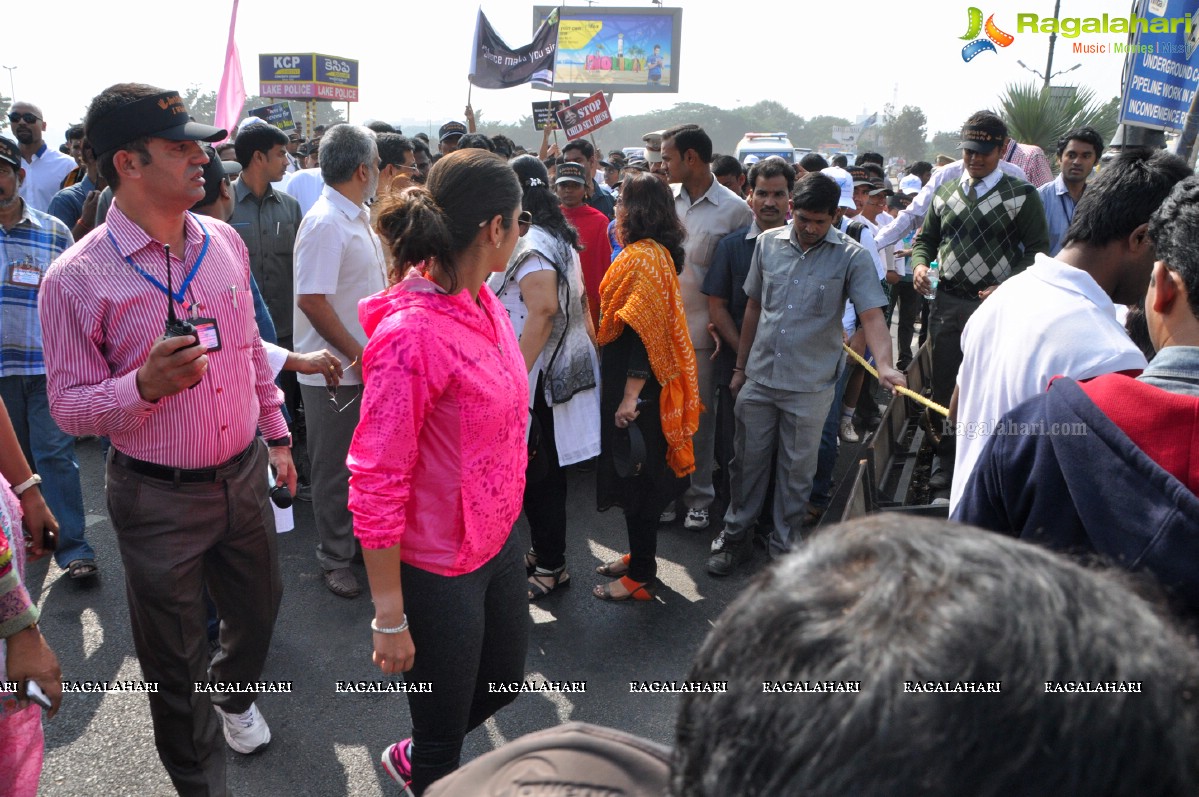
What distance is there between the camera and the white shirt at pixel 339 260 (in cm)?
368

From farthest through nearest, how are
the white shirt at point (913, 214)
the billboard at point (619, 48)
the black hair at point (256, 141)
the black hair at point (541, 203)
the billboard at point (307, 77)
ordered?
the billboard at point (619, 48) → the billboard at point (307, 77) → the white shirt at point (913, 214) → the black hair at point (256, 141) → the black hair at point (541, 203)

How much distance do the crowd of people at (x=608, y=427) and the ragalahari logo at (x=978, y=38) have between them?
5.30m

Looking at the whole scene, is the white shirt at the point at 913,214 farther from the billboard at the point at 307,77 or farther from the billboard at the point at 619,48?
the billboard at the point at 619,48

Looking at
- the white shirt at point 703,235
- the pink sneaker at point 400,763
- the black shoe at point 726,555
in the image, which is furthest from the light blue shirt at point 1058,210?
the pink sneaker at point 400,763

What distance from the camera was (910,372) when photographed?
5641mm

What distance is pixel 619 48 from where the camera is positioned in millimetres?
38094

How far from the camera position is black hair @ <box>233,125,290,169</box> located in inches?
196

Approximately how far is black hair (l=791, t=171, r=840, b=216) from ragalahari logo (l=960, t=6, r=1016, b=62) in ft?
26.9

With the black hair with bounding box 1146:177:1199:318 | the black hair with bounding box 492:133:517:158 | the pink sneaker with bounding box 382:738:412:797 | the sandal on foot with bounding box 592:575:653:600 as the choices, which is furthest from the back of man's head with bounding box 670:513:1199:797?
the black hair with bounding box 492:133:517:158

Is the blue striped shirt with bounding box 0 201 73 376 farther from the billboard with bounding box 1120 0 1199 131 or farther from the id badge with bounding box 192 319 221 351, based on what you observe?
the billboard with bounding box 1120 0 1199 131

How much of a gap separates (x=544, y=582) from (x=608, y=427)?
2.85 ft

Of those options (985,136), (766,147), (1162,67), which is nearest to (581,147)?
(985,136)

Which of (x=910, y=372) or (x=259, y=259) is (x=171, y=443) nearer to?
(x=259, y=259)

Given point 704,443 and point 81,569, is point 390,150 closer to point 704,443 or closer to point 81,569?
point 704,443
